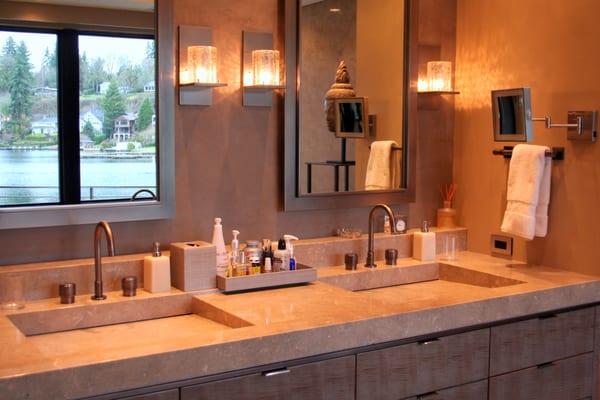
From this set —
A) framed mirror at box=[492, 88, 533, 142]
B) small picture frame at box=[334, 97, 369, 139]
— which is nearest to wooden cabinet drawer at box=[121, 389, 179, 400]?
small picture frame at box=[334, 97, 369, 139]

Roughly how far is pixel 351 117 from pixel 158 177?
33.1 inches

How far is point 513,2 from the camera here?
10.1 feet

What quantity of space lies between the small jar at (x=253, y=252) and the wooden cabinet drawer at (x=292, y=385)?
60 cm

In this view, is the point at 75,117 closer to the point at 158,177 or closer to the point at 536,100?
the point at 158,177

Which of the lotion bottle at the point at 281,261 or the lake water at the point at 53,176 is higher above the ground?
the lake water at the point at 53,176

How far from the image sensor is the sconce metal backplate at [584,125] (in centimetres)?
277

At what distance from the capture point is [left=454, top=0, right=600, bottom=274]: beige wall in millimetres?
2812

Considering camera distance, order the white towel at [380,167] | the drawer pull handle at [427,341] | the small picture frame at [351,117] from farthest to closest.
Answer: the white towel at [380,167] → the small picture frame at [351,117] → the drawer pull handle at [427,341]

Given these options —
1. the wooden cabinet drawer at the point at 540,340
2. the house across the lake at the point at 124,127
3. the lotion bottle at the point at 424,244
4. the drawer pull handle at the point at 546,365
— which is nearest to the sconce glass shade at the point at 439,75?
the lotion bottle at the point at 424,244

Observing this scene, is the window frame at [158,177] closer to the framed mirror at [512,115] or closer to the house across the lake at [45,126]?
the house across the lake at [45,126]

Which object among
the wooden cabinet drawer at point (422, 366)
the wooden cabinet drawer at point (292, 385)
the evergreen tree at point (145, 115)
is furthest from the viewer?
the evergreen tree at point (145, 115)

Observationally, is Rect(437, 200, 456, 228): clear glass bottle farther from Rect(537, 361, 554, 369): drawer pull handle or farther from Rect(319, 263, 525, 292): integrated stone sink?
Rect(537, 361, 554, 369): drawer pull handle

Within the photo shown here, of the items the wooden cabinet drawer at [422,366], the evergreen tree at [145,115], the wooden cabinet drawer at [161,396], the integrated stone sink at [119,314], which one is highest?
the evergreen tree at [145,115]

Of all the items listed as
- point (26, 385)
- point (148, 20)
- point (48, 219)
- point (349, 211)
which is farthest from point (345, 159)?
point (26, 385)
